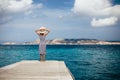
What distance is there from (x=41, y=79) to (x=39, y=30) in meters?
4.29

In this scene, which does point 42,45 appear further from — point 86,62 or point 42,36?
point 86,62

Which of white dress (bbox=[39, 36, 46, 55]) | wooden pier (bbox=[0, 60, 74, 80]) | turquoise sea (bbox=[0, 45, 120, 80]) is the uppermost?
white dress (bbox=[39, 36, 46, 55])

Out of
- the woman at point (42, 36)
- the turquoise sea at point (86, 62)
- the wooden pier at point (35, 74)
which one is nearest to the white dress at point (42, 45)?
the woman at point (42, 36)

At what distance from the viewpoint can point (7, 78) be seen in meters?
4.06

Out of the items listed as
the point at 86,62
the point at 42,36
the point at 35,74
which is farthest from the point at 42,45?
the point at 86,62

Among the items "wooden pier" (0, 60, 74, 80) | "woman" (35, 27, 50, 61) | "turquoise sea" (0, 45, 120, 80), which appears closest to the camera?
"wooden pier" (0, 60, 74, 80)

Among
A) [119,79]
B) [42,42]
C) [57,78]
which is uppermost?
[42,42]

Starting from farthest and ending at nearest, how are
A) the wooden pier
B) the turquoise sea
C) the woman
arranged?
the turquoise sea < the woman < the wooden pier

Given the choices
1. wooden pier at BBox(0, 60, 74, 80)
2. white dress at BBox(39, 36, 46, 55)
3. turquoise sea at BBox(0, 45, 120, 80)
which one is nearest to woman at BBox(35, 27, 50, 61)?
white dress at BBox(39, 36, 46, 55)

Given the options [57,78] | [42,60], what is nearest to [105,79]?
[42,60]

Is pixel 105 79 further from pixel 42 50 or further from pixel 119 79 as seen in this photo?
pixel 42 50

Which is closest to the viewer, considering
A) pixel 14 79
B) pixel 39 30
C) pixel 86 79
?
pixel 14 79

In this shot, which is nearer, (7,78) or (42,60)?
(7,78)

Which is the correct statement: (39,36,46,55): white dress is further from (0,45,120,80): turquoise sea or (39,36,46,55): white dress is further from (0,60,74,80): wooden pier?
(0,45,120,80): turquoise sea
